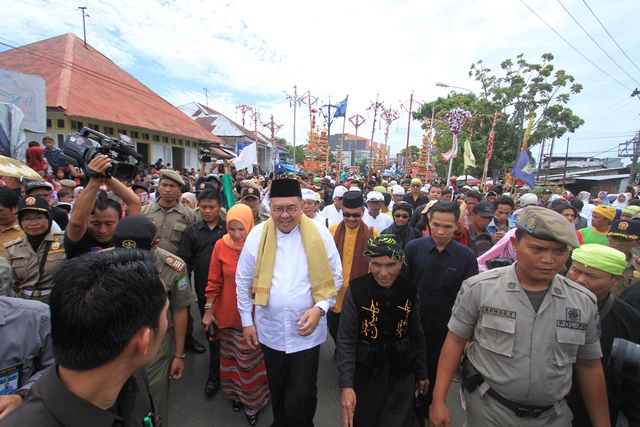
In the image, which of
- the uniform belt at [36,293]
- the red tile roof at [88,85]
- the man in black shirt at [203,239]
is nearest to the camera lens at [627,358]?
the man in black shirt at [203,239]

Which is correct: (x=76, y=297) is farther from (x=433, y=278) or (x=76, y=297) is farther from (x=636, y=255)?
(x=636, y=255)

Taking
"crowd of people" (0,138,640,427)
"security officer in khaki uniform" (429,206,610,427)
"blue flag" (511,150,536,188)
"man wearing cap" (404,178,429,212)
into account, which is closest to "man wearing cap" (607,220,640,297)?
"crowd of people" (0,138,640,427)

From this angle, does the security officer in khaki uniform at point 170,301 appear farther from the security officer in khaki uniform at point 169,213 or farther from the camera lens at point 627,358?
the camera lens at point 627,358

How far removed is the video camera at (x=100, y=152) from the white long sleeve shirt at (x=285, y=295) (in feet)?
3.52

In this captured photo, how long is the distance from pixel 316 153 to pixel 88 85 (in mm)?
11889

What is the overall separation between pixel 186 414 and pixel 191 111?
4092 centimetres

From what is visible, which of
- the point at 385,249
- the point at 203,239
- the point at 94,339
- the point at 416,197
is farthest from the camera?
the point at 416,197

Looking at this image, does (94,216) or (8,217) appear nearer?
(94,216)

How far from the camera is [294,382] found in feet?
7.51

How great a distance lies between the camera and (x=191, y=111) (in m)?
38.2

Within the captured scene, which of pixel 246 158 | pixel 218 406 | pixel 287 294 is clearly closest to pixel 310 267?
pixel 287 294

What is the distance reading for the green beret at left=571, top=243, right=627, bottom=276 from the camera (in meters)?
1.93

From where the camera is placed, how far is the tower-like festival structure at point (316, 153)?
17.2 m

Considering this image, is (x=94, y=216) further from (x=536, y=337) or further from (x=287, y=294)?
(x=536, y=337)
